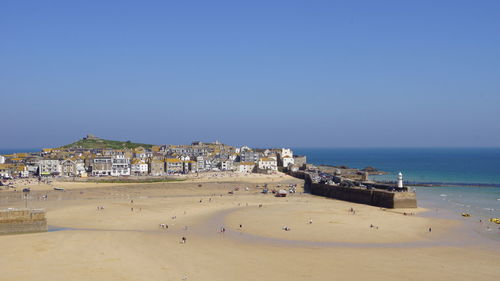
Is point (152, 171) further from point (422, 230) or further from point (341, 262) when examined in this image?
point (341, 262)

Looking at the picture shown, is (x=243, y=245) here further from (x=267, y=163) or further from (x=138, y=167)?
(x=267, y=163)

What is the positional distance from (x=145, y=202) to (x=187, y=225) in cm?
1650

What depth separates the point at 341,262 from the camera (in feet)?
80.8

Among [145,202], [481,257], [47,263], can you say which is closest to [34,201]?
[145,202]

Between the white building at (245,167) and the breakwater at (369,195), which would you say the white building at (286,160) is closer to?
the white building at (245,167)

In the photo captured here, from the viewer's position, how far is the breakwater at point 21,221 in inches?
1208

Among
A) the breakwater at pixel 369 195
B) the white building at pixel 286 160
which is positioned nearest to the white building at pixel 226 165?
the white building at pixel 286 160

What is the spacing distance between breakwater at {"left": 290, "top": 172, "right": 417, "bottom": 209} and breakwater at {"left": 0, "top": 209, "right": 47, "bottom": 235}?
1220 inches

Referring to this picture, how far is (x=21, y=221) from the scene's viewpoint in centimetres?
3111

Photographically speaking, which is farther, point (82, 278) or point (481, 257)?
point (481, 257)

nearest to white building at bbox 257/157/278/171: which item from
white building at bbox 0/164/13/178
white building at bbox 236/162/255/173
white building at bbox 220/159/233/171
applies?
white building at bbox 236/162/255/173

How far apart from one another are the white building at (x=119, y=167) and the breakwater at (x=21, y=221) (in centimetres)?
5536

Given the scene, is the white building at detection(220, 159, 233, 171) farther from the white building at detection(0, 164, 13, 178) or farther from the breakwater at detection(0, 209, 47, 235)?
the breakwater at detection(0, 209, 47, 235)

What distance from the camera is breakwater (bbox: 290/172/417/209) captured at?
4634cm
